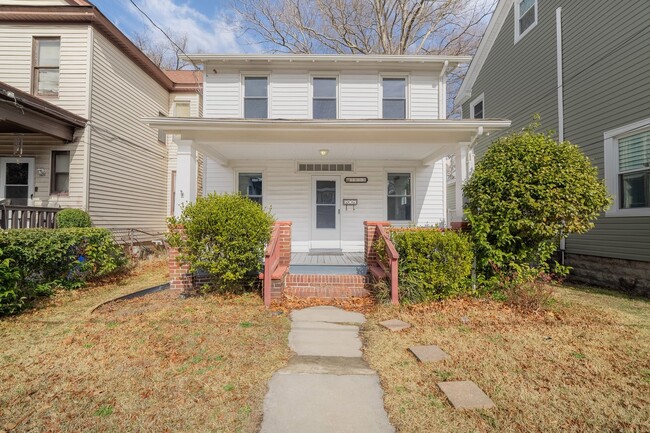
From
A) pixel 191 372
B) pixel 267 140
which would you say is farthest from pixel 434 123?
pixel 191 372

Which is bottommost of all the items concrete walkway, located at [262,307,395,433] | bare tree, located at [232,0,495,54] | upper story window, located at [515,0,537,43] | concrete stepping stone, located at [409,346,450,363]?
concrete walkway, located at [262,307,395,433]

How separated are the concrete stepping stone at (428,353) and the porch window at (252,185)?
6.47m

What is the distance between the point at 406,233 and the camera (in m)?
5.59

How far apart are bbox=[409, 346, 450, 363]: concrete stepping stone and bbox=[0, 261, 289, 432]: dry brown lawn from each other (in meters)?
1.38

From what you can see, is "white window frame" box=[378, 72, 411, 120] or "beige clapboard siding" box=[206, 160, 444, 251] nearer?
"beige clapboard siding" box=[206, 160, 444, 251]

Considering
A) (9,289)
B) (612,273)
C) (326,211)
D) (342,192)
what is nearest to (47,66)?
(9,289)

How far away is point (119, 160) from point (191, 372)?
944 centimetres

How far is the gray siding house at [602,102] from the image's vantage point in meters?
6.47

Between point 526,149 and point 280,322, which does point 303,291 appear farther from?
point 526,149

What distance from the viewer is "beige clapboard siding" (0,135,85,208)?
28.7 ft

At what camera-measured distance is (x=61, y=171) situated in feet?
29.4

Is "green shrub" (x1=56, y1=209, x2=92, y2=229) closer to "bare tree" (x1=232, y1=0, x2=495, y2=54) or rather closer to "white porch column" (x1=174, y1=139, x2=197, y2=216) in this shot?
"white porch column" (x1=174, y1=139, x2=197, y2=216)

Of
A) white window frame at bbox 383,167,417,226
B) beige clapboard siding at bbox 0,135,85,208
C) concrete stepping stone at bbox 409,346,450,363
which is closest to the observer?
concrete stepping stone at bbox 409,346,450,363

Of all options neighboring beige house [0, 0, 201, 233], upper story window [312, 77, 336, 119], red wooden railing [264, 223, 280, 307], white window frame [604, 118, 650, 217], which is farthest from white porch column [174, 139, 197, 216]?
white window frame [604, 118, 650, 217]
